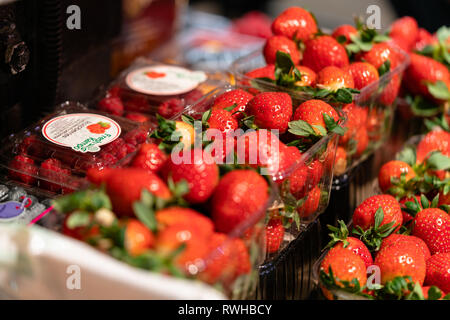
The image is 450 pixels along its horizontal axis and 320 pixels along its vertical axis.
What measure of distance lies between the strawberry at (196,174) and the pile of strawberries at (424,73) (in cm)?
117

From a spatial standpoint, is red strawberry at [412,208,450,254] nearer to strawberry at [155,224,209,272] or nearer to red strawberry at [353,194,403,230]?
red strawberry at [353,194,403,230]

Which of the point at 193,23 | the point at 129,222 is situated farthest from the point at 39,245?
the point at 193,23

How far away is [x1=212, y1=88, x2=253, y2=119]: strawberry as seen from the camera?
1.37m

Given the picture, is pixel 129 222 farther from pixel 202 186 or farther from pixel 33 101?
pixel 33 101

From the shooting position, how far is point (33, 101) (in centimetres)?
162

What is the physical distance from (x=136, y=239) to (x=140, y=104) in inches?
35.3

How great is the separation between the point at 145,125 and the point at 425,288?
0.84 meters

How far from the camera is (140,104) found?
5.70 ft

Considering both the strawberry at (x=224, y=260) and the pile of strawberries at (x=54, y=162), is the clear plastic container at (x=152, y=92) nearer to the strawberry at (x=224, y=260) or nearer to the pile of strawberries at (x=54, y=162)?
the pile of strawberries at (x=54, y=162)

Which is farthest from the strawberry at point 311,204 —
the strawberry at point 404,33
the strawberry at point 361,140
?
the strawberry at point 404,33

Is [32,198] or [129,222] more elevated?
[129,222]

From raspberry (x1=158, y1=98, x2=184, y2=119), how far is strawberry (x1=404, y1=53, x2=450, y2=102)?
85 centimetres

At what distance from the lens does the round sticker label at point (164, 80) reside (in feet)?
5.78

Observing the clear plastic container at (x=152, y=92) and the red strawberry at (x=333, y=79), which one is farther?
the clear plastic container at (x=152, y=92)
